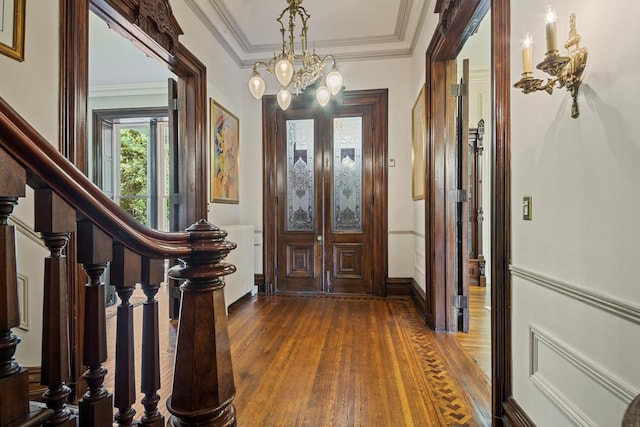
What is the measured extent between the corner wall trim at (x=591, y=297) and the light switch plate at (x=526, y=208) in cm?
24

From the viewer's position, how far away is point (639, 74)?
0.84 meters

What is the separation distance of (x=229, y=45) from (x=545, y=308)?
4.04 meters

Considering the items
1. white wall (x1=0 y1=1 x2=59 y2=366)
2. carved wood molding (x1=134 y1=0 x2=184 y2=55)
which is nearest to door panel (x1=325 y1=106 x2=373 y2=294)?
carved wood molding (x1=134 y1=0 x2=184 y2=55)

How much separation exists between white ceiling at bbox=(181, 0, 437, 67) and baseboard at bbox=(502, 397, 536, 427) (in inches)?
124

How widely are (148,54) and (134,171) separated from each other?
3.17m

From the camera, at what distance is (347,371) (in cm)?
214

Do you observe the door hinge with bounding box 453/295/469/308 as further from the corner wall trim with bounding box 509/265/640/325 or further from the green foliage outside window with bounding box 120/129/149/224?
the green foliage outside window with bounding box 120/129/149/224

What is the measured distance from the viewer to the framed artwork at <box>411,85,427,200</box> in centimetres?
328

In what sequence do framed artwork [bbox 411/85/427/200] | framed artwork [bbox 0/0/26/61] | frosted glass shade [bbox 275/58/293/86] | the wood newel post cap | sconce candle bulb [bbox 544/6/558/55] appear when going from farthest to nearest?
framed artwork [bbox 411/85/427/200] → frosted glass shade [bbox 275/58/293/86] → framed artwork [bbox 0/0/26/61] → sconce candle bulb [bbox 544/6/558/55] → the wood newel post cap

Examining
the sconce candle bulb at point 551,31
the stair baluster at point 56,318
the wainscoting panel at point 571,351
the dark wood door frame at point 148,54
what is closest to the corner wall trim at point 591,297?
the wainscoting panel at point 571,351

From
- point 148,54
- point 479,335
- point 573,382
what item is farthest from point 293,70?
point 479,335

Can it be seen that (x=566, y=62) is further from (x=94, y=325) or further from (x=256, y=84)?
(x=256, y=84)

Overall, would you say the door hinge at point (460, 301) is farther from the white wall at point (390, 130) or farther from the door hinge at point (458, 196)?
the white wall at point (390, 130)

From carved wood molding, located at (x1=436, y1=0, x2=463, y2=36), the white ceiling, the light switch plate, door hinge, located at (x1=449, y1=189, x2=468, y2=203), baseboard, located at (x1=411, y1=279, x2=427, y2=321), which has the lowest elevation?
baseboard, located at (x1=411, y1=279, x2=427, y2=321)
